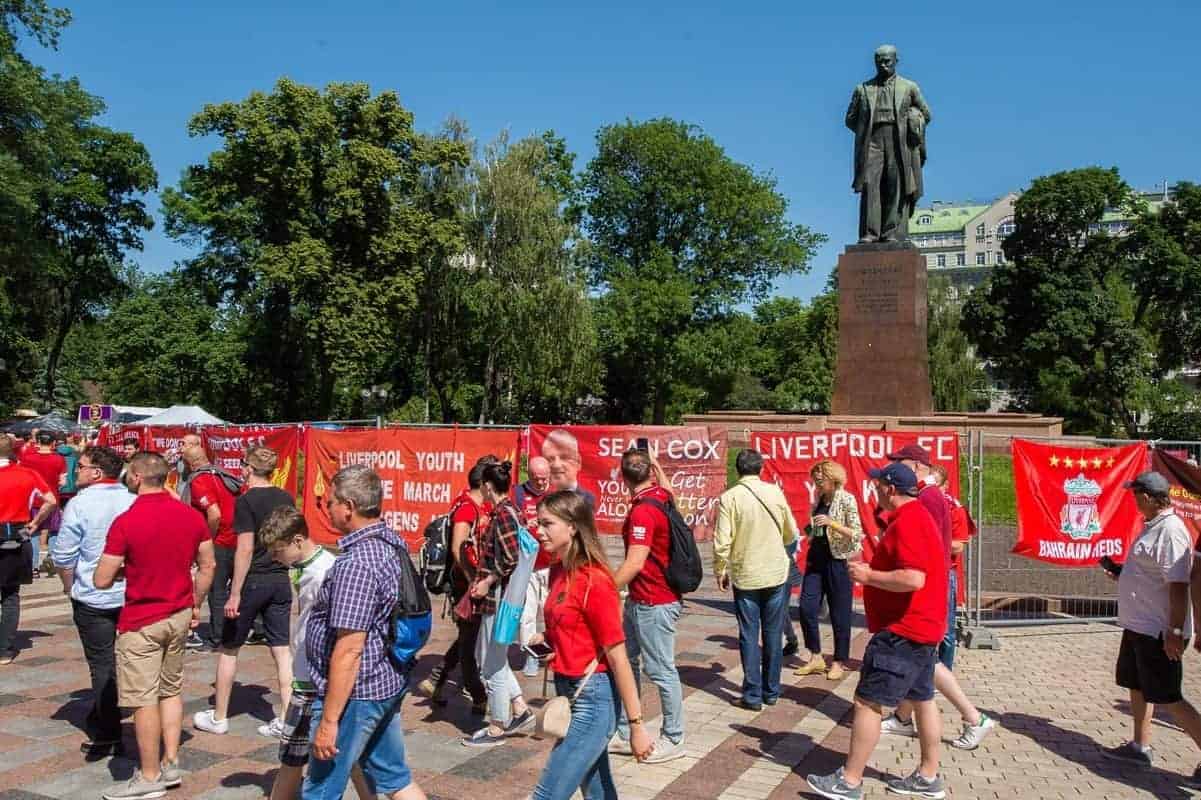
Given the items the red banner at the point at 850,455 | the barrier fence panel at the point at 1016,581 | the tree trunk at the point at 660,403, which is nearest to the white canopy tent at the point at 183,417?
the red banner at the point at 850,455

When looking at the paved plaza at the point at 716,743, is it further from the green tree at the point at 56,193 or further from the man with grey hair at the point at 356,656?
the green tree at the point at 56,193

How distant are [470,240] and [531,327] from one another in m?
4.28

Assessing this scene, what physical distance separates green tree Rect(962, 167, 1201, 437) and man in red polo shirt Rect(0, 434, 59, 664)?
4855 centimetres

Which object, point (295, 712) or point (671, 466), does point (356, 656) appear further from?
point (671, 466)

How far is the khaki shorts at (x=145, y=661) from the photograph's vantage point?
→ 5.19 m

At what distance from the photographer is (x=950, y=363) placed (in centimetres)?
5616

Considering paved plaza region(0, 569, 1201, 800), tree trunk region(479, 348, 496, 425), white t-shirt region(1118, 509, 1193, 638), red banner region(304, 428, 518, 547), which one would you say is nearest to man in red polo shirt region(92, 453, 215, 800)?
paved plaza region(0, 569, 1201, 800)

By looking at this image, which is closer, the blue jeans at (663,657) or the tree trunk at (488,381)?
the blue jeans at (663,657)

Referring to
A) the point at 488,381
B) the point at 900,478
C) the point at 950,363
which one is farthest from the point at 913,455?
the point at 950,363

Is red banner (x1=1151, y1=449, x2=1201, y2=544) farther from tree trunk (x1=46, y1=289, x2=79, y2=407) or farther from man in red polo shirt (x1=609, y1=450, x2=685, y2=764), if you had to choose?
tree trunk (x1=46, y1=289, x2=79, y2=407)

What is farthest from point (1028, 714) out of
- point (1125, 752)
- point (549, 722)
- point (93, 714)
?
point (93, 714)

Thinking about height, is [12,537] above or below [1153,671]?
above

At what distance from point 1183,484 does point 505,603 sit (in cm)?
756

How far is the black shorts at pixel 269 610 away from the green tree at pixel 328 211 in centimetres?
3177
